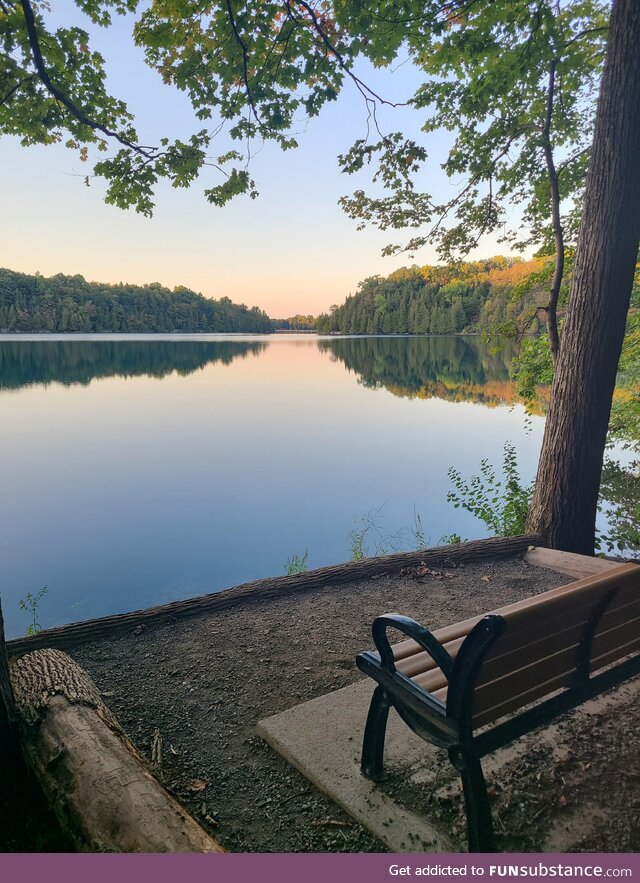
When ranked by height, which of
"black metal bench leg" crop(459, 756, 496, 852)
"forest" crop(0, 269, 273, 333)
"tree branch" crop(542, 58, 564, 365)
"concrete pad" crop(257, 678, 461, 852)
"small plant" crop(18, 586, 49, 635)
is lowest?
"small plant" crop(18, 586, 49, 635)

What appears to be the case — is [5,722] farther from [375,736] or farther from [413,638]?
[413,638]

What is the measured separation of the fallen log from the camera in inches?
63.9

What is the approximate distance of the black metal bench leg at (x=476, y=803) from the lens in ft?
5.40

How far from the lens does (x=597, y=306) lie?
14.6 feet

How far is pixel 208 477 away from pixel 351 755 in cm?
1100

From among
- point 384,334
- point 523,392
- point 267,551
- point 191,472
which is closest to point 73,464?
point 191,472

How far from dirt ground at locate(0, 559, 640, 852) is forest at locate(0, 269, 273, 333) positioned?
2921 inches

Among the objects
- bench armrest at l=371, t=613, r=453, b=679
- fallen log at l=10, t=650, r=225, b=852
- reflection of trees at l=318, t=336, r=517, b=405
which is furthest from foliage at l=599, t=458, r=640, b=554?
reflection of trees at l=318, t=336, r=517, b=405

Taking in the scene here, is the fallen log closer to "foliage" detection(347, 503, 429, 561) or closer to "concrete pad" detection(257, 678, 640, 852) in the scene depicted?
"concrete pad" detection(257, 678, 640, 852)

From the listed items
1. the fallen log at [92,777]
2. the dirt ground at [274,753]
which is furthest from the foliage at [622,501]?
the fallen log at [92,777]

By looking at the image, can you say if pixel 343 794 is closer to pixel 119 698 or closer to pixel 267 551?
pixel 119 698

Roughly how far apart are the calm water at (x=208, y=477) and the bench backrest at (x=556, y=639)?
6.11m

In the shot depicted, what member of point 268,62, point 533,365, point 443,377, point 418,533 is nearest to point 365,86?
point 268,62

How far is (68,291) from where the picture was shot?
79000 millimetres
